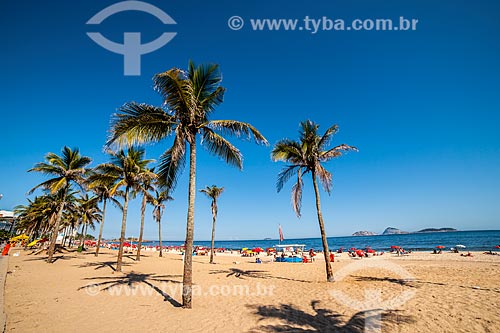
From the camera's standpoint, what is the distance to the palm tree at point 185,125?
803 centimetres

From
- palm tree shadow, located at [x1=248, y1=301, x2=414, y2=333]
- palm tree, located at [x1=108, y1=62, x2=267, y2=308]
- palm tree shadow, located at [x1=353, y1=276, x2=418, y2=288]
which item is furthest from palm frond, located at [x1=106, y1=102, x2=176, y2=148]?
palm tree shadow, located at [x1=353, y1=276, x2=418, y2=288]

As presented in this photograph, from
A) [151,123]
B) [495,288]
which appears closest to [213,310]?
[151,123]

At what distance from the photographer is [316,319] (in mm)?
6875

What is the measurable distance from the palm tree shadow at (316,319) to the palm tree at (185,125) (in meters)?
2.86

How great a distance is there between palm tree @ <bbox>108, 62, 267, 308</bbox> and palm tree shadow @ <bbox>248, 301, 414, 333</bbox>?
2.86 metres

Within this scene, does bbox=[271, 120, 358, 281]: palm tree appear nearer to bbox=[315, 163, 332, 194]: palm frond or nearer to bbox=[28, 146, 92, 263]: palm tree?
bbox=[315, 163, 332, 194]: palm frond

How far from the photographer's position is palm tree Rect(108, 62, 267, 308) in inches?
316

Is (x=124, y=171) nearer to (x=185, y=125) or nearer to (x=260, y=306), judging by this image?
(x=185, y=125)

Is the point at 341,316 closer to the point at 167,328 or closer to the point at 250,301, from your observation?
the point at 250,301

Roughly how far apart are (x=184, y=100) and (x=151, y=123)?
154cm

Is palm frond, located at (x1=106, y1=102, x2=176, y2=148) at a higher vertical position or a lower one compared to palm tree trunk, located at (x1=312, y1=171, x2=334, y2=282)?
higher

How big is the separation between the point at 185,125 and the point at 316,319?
7734mm

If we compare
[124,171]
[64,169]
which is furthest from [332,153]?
[64,169]

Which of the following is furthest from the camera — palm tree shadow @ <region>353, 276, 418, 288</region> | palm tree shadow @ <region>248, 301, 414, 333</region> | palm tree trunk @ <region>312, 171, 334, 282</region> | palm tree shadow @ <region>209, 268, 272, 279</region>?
palm tree shadow @ <region>209, 268, 272, 279</region>
